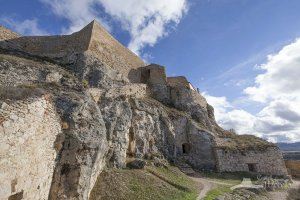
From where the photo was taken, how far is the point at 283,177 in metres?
28.0

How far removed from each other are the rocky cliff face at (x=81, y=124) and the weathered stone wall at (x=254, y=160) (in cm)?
106

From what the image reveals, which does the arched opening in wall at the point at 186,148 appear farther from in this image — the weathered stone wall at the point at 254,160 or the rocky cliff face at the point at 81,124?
the weathered stone wall at the point at 254,160

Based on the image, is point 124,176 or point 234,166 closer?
point 124,176

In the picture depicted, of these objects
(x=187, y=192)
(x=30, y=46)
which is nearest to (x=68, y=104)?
(x=187, y=192)

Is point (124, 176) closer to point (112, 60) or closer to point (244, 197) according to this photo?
point (244, 197)

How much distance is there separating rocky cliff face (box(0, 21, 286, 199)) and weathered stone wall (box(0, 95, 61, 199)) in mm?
30

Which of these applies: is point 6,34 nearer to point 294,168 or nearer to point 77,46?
point 77,46

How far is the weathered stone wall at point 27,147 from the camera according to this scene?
8.00 metres

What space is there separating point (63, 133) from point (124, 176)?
5693 mm

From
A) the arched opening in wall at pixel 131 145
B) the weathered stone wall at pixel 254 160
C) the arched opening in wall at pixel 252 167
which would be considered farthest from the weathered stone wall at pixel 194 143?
the arched opening in wall at pixel 131 145

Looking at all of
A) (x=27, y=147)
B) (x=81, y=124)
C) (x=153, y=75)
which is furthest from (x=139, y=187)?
(x=153, y=75)

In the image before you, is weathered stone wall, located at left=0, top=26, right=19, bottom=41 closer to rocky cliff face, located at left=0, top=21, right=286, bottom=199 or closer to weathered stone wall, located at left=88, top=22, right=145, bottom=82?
rocky cliff face, located at left=0, top=21, right=286, bottom=199

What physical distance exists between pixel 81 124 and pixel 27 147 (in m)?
4.27

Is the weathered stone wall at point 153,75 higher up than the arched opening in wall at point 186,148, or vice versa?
the weathered stone wall at point 153,75
